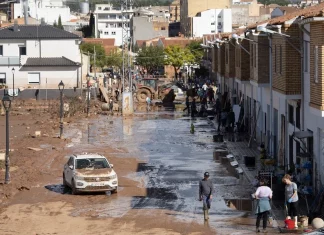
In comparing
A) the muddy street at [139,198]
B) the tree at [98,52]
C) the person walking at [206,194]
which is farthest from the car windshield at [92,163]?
the tree at [98,52]

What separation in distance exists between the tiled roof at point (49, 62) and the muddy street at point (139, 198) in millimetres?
33972

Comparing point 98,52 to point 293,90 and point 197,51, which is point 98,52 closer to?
point 197,51

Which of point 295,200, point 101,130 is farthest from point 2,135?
point 295,200

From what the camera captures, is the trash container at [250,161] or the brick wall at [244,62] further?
the brick wall at [244,62]

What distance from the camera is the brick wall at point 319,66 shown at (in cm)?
2431

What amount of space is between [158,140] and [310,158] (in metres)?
21.3

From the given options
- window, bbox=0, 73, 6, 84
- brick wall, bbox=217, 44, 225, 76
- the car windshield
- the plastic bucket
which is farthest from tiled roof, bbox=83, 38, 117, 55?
the plastic bucket

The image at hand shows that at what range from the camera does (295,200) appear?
77.4ft

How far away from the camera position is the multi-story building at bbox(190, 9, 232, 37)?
158850 mm

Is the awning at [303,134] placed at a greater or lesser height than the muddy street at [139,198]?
greater

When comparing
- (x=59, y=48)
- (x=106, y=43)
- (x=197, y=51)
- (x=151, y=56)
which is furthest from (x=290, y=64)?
(x=106, y=43)

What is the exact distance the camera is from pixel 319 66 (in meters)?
24.6

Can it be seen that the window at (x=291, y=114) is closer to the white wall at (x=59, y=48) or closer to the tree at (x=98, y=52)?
the white wall at (x=59, y=48)

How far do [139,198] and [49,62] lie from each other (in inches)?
2162
